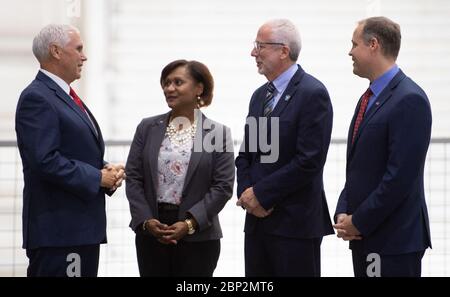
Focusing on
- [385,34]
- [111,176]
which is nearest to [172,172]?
[111,176]

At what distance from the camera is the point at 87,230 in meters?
3.63

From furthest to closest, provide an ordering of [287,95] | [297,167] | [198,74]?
[198,74]
[287,95]
[297,167]

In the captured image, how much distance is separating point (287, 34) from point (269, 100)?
0.33 meters

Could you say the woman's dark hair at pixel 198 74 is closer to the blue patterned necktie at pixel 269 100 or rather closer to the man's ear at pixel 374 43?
the blue patterned necktie at pixel 269 100

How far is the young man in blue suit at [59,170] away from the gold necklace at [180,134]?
1.43 ft

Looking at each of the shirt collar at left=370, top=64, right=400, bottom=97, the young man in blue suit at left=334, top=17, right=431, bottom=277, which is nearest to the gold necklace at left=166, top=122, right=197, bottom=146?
the young man in blue suit at left=334, top=17, right=431, bottom=277

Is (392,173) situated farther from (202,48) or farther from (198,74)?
(202,48)

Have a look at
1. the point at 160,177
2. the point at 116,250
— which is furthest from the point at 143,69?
the point at 160,177

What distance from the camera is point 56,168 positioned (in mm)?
3482

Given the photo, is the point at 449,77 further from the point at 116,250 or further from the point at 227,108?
the point at 116,250

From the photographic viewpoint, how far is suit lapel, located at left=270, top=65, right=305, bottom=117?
151 inches

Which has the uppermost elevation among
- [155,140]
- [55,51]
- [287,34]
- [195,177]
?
[287,34]

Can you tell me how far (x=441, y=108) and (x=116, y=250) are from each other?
8.62 ft

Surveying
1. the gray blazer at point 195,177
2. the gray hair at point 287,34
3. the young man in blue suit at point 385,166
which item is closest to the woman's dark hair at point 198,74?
the gray blazer at point 195,177
